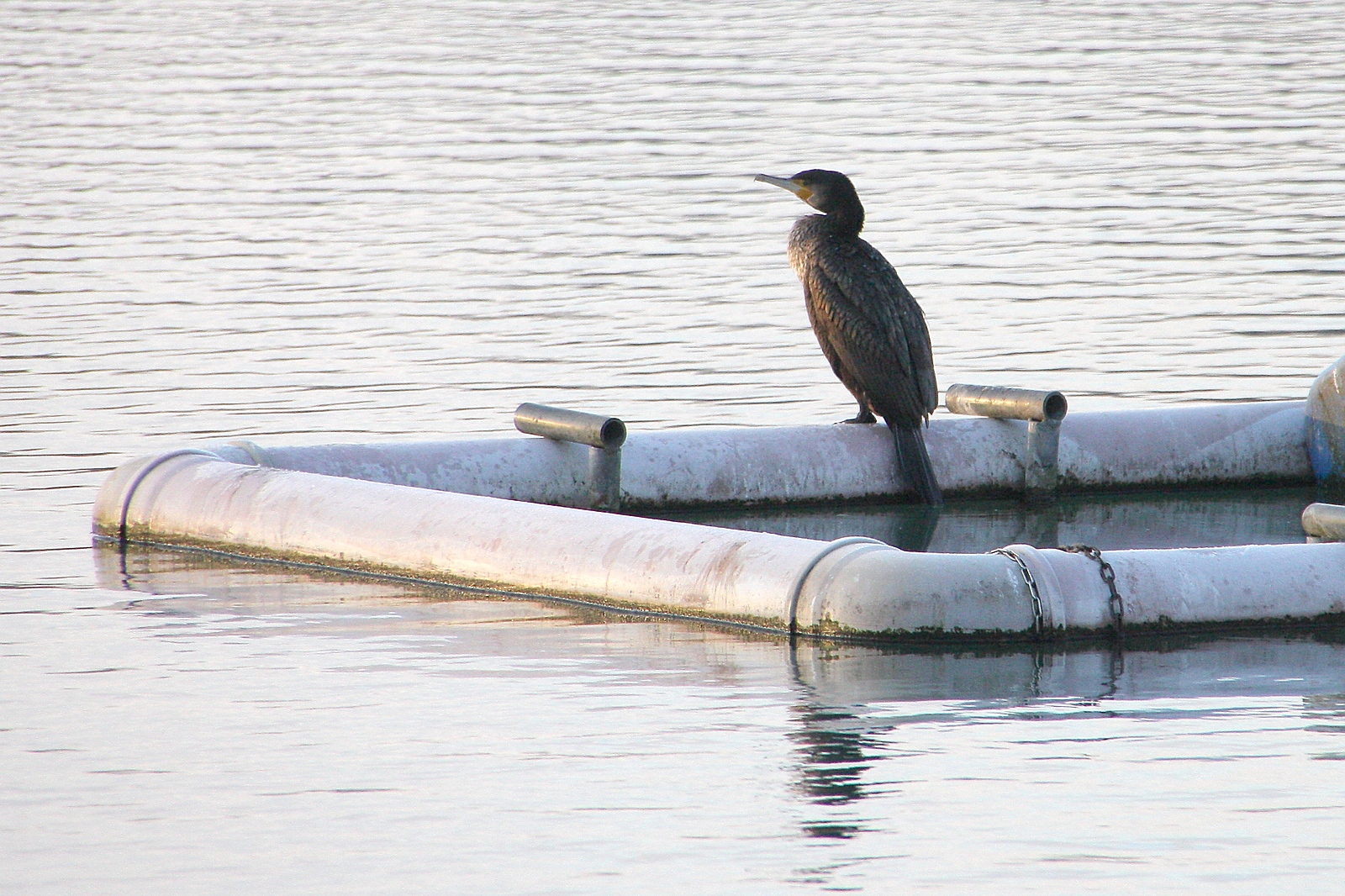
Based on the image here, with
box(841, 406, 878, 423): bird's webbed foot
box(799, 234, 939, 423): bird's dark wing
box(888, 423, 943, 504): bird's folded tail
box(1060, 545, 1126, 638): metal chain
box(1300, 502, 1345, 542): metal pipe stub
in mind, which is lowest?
box(1060, 545, 1126, 638): metal chain

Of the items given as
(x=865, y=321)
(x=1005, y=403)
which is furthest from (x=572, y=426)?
(x=1005, y=403)

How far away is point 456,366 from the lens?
45.7 feet

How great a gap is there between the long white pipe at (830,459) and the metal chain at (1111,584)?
266cm

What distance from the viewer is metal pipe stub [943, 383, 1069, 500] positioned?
9.55 m

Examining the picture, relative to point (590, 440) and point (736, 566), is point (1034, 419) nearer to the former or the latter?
point (590, 440)

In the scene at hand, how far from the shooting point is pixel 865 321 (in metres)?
9.59

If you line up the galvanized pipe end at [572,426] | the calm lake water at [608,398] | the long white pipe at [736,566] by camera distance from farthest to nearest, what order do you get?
the galvanized pipe end at [572,426], the long white pipe at [736,566], the calm lake water at [608,398]

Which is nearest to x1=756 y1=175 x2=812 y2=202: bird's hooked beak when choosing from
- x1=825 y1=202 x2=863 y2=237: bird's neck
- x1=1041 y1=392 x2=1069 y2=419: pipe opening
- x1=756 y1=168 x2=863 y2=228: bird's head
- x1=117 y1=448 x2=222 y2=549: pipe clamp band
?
x1=756 y1=168 x2=863 y2=228: bird's head

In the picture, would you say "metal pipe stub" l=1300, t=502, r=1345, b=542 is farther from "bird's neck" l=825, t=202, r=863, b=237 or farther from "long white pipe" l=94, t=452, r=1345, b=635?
"bird's neck" l=825, t=202, r=863, b=237

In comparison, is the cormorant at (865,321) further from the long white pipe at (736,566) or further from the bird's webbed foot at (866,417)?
the long white pipe at (736,566)

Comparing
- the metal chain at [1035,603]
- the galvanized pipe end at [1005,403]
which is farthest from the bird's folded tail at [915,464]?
the metal chain at [1035,603]

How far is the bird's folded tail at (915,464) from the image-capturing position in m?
9.52

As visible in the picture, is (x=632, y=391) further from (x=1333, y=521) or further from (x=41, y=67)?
(x=41, y=67)

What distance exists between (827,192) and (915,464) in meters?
1.11
